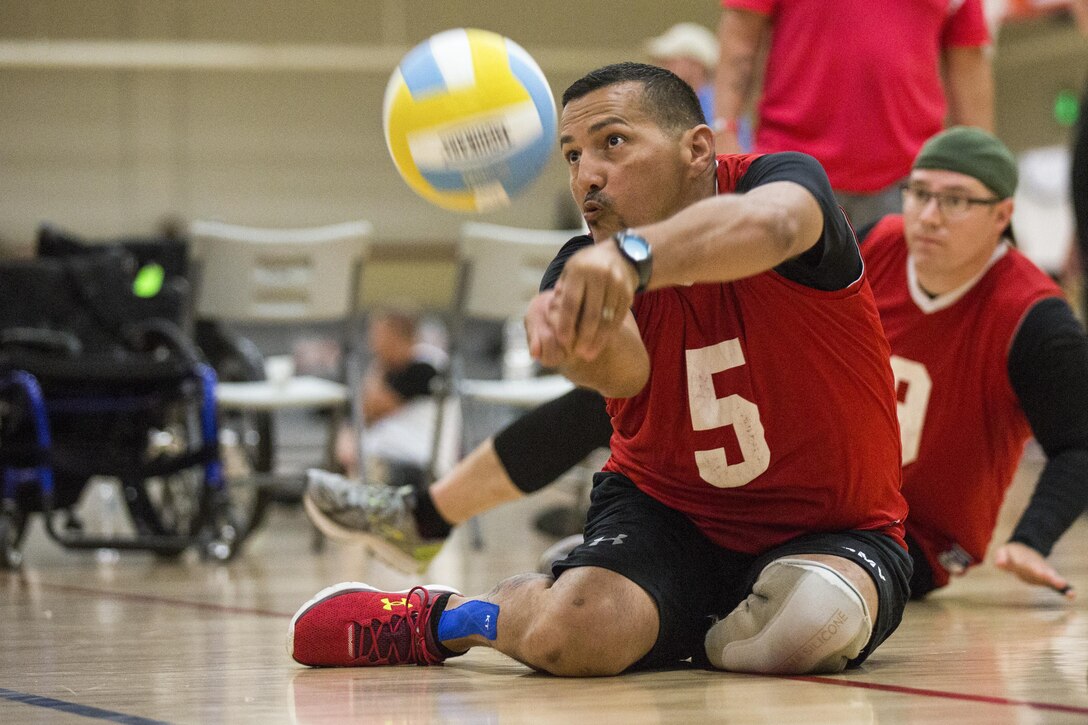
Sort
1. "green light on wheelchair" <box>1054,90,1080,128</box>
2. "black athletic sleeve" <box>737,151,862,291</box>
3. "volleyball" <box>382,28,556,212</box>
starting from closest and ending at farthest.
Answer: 1. "black athletic sleeve" <box>737,151,862,291</box>
2. "volleyball" <box>382,28,556,212</box>
3. "green light on wheelchair" <box>1054,90,1080,128</box>

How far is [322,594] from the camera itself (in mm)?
2500

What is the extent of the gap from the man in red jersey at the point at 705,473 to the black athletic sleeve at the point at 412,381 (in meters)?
5.15

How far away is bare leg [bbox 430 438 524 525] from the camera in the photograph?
3.24 m

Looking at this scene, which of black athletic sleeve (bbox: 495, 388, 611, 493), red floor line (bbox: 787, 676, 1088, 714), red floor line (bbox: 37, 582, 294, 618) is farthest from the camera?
red floor line (bbox: 37, 582, 294, 618)

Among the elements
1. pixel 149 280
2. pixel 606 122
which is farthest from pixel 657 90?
pixel 149 280

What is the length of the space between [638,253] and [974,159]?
1858 mm

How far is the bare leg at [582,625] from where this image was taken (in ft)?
7.36

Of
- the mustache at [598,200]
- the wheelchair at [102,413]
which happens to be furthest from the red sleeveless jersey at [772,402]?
the wheelchair at [102,413]

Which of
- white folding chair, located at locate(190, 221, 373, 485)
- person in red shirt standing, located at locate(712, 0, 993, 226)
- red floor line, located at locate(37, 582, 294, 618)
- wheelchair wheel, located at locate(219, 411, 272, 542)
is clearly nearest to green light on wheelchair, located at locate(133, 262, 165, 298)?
white folding chair, located at locate(190, 221, 373, 485)

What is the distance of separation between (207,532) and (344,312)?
127 cm

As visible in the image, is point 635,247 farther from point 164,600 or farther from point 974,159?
point 164,600

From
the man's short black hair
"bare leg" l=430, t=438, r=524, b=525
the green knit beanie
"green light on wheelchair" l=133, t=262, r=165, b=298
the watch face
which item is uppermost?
the man's short black hair

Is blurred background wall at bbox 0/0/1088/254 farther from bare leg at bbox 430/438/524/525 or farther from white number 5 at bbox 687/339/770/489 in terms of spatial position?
white number 5 at bbox 687/339/770/489

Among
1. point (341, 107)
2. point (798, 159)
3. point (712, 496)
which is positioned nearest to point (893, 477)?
point (712, 496)
